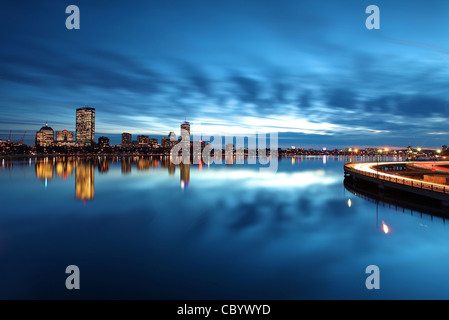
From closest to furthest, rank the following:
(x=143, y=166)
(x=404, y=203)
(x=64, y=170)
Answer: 1. (x=404, y=203)
2. (x=64, y=170)
3. (x=143, y=166)

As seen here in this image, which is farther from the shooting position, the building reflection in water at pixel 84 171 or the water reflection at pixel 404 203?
the building reflection in water at pixel 84 171

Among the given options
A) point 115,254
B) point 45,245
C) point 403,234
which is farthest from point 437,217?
point 45,245

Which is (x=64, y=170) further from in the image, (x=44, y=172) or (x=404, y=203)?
(x=404, y=203)

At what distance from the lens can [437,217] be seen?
86.5ft

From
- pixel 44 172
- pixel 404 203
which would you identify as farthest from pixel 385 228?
pixel 44 172

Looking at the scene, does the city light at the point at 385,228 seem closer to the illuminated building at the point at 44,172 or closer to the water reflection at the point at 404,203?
the water reflection at the point at 404,203

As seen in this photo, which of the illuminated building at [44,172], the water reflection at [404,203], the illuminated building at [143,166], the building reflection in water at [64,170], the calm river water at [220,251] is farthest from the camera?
the illuminated building at [143,166]

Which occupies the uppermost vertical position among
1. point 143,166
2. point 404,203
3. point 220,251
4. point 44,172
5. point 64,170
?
point 143,166

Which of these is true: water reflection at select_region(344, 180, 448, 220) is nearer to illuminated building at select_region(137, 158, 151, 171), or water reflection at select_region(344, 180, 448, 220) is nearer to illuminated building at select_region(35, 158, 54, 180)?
illuminated building at select_region(35, 158, 54, 180)

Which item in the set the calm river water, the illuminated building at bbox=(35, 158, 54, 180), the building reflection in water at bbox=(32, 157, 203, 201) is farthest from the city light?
the illuminated building at bbox=(35, 158, 54, 180)

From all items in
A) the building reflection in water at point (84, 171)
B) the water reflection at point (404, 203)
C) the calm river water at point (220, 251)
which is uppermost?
the building reflection in water at point (84, 171)

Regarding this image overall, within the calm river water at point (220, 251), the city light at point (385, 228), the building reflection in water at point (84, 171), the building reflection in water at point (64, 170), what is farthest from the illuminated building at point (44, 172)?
the city light at point (385, 228)
